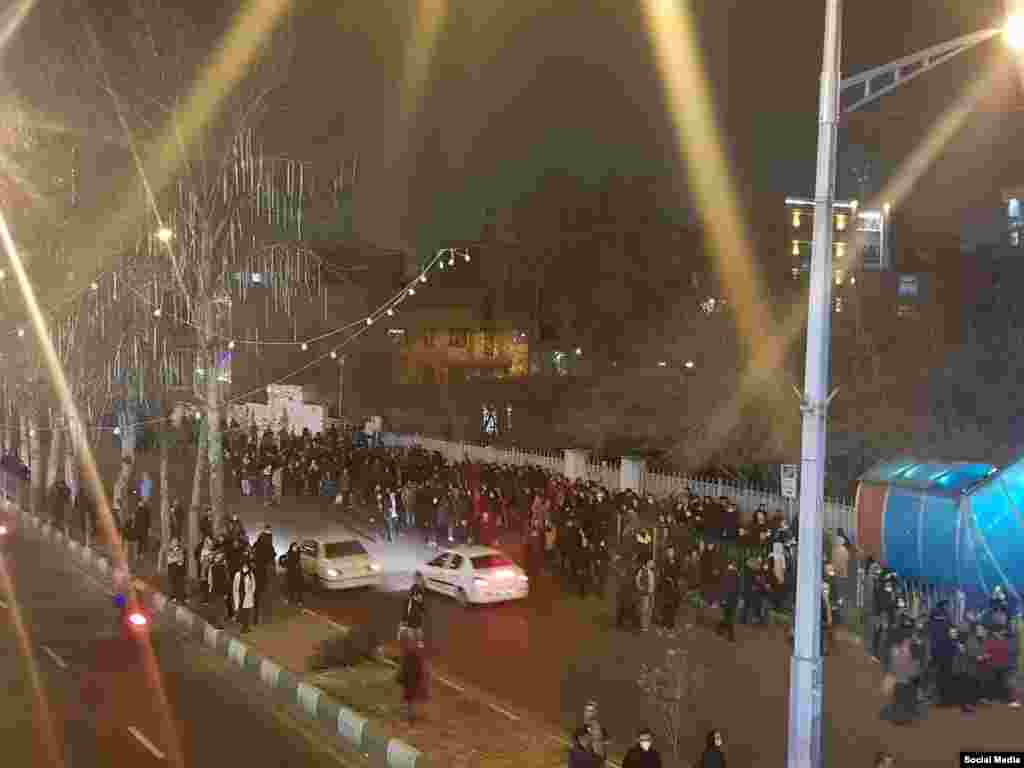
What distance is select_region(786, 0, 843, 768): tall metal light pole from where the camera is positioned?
776 cm

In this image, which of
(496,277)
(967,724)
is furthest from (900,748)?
(496,277)

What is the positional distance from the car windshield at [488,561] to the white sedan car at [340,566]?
2.58m

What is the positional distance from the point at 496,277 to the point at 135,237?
3259cm

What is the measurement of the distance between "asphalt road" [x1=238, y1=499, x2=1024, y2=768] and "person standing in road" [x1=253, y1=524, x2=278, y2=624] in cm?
83

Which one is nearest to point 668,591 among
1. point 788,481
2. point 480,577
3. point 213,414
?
point 788,481

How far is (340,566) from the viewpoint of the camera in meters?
19.3

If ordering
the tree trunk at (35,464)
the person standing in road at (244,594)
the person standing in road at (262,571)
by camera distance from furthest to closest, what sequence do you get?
the tree trunk at (35,464)
the person standing in road at (262,571)
the person standing in road at (244,594)

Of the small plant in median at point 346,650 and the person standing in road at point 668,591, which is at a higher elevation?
the person standing in road at point 668,591

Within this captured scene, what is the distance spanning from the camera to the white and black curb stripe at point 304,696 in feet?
34.6

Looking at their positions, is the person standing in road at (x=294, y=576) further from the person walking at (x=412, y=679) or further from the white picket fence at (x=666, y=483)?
the white picket fence at (x=666, y=483)

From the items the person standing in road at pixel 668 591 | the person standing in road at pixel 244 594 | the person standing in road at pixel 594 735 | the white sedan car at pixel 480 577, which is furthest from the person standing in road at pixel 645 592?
the person standing in road at pixel 594 735

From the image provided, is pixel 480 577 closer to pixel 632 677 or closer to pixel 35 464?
pixel 632 677

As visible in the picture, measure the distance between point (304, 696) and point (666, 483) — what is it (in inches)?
466

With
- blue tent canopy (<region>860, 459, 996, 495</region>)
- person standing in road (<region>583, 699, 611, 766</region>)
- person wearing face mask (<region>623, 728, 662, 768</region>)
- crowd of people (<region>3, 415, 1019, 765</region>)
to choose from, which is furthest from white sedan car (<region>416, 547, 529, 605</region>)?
person wearing face mask (<region>623, 728, 662, 768</region>)
